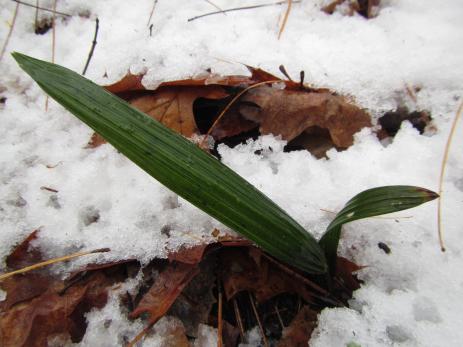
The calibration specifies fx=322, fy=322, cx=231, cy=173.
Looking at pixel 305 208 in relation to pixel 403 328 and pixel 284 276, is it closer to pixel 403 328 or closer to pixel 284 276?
pixel 284 276

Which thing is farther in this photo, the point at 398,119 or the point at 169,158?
the point at 398,119

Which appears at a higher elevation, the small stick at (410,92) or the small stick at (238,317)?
the small stick at (410,92)

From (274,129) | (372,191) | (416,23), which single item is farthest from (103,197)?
(416,23)

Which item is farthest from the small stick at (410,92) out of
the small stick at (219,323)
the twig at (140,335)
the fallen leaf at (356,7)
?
the twig at (140,335)

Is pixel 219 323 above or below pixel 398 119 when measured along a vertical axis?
below

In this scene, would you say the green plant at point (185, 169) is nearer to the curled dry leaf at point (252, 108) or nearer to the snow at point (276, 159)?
the snow at point (276, 159)

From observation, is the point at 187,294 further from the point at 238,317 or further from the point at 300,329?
the point at 300,329

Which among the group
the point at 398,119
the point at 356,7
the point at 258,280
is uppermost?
the point at 356,7

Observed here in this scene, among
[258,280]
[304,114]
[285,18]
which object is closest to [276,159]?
[304,114]

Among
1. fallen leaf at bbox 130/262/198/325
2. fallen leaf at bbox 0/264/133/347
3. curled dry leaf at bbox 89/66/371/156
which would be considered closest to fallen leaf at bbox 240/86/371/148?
curled dry leaf at bbox 89/66/371/156
